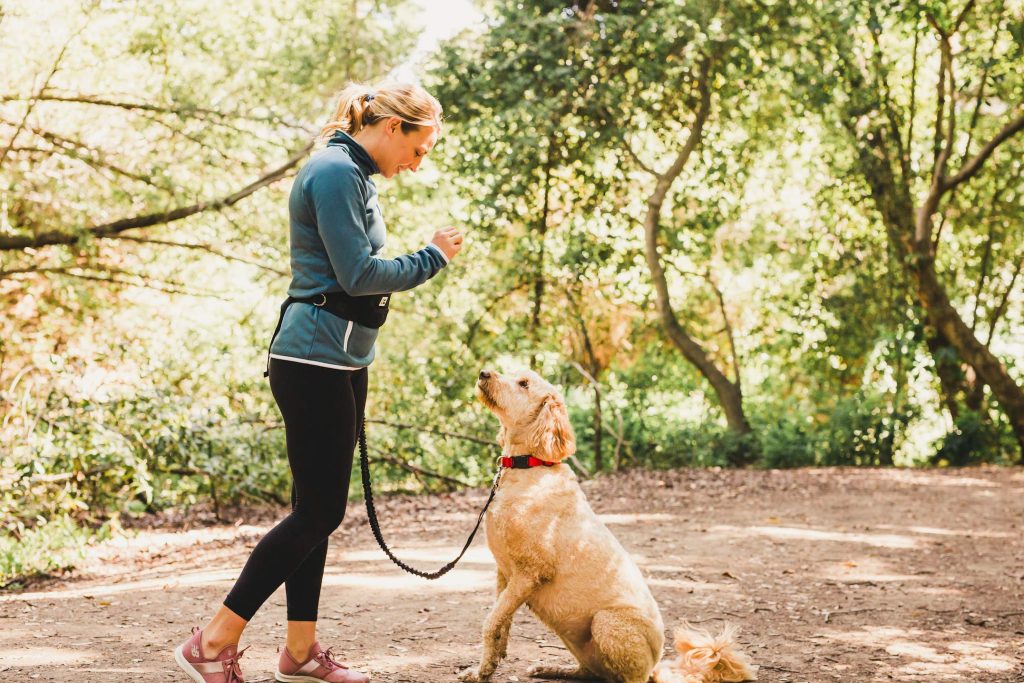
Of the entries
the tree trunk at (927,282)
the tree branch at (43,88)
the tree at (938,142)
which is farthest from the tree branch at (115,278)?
the tree trunk at (927,282)

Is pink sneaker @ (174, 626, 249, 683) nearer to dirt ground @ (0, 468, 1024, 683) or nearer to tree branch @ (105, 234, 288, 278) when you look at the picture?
dirt ground @ (0, 468, 1024, 683)

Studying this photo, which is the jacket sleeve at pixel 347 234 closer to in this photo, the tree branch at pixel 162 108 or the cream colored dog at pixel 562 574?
the cream colored dog at pixel 562 574

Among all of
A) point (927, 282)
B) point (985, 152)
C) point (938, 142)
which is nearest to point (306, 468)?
point (985, 152)

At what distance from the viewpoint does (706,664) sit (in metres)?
3.39

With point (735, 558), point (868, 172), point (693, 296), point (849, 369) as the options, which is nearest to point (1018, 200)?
point (868, 172)

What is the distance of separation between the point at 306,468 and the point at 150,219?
760cm

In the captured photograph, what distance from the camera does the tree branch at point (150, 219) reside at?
9.23 metres

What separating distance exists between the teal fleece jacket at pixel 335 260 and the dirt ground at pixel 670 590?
53.0 inches

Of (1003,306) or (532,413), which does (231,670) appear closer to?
(532,413)

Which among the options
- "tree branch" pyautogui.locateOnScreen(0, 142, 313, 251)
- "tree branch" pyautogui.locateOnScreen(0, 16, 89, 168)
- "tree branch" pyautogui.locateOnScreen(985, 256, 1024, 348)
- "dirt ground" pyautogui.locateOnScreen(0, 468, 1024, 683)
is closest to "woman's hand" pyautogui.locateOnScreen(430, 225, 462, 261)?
"dirt ground" pyautogui.locateOnScreen(0, 468, 1024, 683)

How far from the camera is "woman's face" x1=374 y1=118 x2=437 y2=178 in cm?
315

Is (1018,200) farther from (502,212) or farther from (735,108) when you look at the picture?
(502,212)

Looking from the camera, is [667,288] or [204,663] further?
[667,288]

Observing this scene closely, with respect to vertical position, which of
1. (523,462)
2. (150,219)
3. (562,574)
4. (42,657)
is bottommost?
(42,657)
